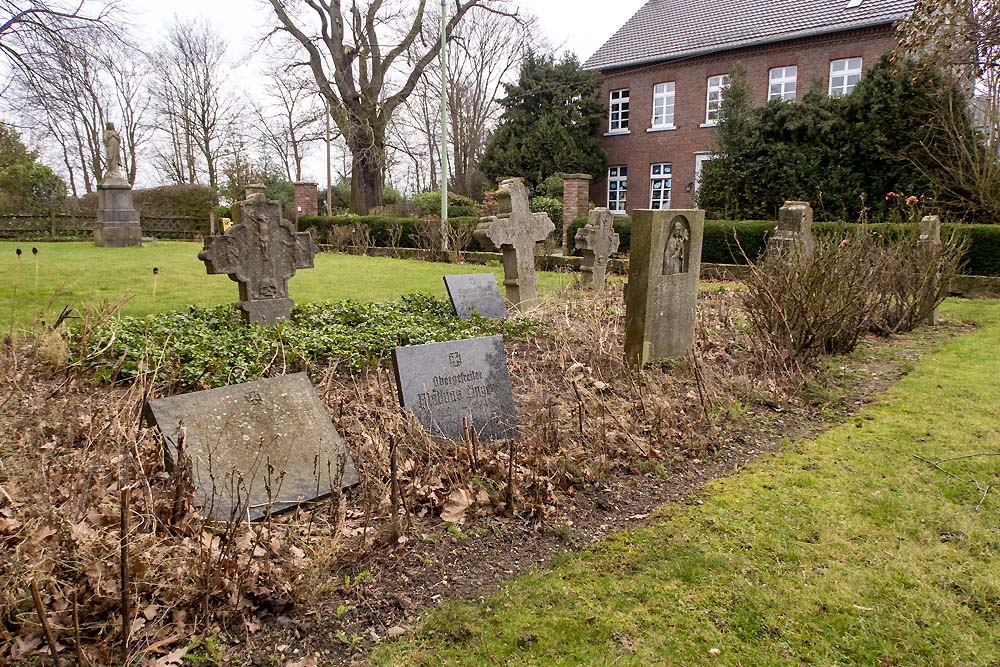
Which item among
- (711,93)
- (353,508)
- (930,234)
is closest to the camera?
(353,508)

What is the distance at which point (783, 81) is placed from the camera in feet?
82.4

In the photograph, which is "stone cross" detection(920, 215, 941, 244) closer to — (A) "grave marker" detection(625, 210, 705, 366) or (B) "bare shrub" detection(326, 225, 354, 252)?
(A) "grave marker" detection(625, 210, 705, 366)

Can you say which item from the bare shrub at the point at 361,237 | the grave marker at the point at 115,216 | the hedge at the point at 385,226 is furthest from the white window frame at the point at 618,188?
the grave marker at the point at 115,216

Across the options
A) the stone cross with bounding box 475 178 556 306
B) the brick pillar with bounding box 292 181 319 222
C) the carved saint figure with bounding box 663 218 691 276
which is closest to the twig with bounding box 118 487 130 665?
the carved saint figure with bounding box 663 218 691 276

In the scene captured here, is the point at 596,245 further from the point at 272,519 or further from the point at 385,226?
the point at 385,226

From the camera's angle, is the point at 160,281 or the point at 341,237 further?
the point at 341,237

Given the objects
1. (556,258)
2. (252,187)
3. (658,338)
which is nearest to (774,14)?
(556,258)

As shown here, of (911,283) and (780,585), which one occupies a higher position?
(911,283)

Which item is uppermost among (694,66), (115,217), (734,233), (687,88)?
(694,66)

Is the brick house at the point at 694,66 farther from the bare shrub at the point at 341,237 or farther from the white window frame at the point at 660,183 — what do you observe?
the bare shrub at the point at 341,237

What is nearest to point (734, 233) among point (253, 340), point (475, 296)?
point (475, 296)

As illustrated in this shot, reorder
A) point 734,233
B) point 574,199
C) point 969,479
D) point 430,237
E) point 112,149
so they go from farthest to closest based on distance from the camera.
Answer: point 112,149 → point 574,199 → point 430,237 → point 734,233 → point 969,479

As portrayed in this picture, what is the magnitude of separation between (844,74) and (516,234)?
20283 mm

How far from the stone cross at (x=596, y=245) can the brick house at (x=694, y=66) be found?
43.8ft
